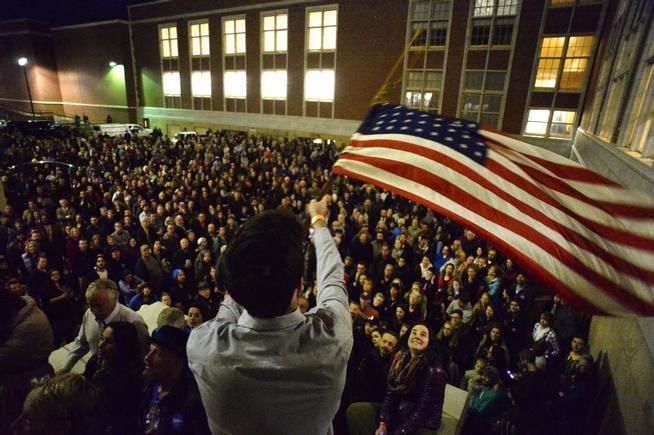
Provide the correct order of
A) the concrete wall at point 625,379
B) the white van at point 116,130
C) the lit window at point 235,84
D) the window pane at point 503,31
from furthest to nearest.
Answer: the white van at point 116,130
the lit window at point 235,84
the window pane at point 503,31
the concrete wall at point 625,379

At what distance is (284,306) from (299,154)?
1629 cm

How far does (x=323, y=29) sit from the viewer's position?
22.8m

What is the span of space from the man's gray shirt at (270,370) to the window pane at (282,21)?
85.5 feet

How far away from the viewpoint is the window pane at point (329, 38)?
74.5 ft

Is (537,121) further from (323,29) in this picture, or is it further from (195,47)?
(195,47)

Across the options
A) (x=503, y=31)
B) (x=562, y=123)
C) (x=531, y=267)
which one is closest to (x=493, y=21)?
(x=503, y=31)

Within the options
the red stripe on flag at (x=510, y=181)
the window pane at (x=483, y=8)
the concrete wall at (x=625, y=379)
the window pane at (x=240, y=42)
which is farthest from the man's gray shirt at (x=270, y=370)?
the window pane at (x=240, y=42)

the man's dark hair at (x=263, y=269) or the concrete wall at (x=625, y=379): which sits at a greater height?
the man's dark hair at (x=263, y=269)

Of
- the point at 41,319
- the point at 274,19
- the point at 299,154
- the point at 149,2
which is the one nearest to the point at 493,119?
the point at 299,154

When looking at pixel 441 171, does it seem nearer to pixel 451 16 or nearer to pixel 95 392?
pixel 95 392

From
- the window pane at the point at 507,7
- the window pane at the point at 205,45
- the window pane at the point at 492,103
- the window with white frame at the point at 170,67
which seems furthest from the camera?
the window with white frame at the point at 170,67

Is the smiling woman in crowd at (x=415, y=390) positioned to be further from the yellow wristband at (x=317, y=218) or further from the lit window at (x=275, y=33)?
the lit window at (x=275, y=33)

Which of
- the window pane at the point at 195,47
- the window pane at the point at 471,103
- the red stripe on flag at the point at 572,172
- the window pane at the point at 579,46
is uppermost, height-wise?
the window pane at the point at 195,47

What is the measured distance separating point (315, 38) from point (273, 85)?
169 inches
